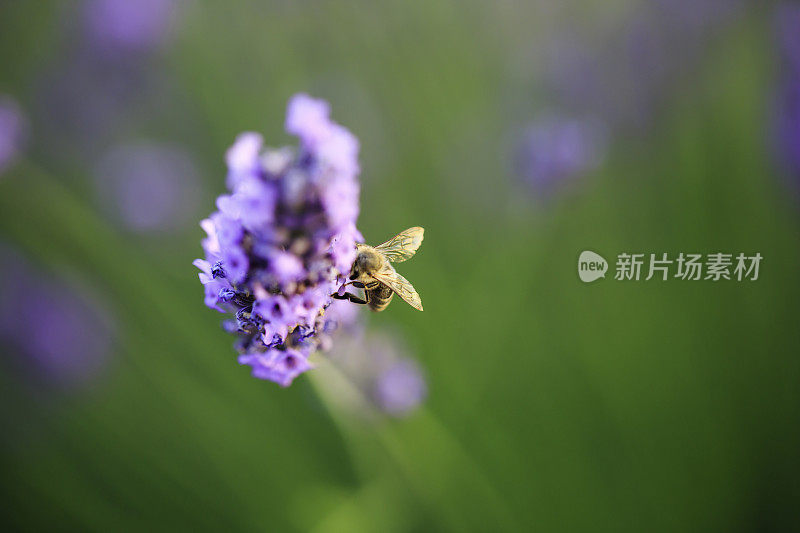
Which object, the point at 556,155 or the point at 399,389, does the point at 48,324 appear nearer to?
the point at 399,389

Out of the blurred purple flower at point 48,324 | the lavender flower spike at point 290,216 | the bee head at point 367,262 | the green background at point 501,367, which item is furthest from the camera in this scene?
the blurred purple flower at point 48,324

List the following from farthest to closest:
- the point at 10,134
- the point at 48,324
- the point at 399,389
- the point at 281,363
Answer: the point at 48,324, the point at 10,134, the point at 399,389, the point at 281,363

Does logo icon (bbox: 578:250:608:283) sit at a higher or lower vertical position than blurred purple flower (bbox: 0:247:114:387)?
higher

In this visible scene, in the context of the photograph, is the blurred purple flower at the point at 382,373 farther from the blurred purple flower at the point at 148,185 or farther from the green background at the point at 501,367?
the blurred purple flower at the point at 148,185

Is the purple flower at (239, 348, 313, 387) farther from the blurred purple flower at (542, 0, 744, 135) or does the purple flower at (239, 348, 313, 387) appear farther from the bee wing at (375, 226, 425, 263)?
the blurred purple flower at (542, 0, 744, 135)

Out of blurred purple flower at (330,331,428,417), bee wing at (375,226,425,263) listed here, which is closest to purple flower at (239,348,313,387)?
bee wing at (375,226,425,263)

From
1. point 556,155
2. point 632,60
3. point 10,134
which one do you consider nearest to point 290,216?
point 556,155

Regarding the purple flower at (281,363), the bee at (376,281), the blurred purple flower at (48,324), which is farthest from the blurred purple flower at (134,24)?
the purple flower at (281,363)
